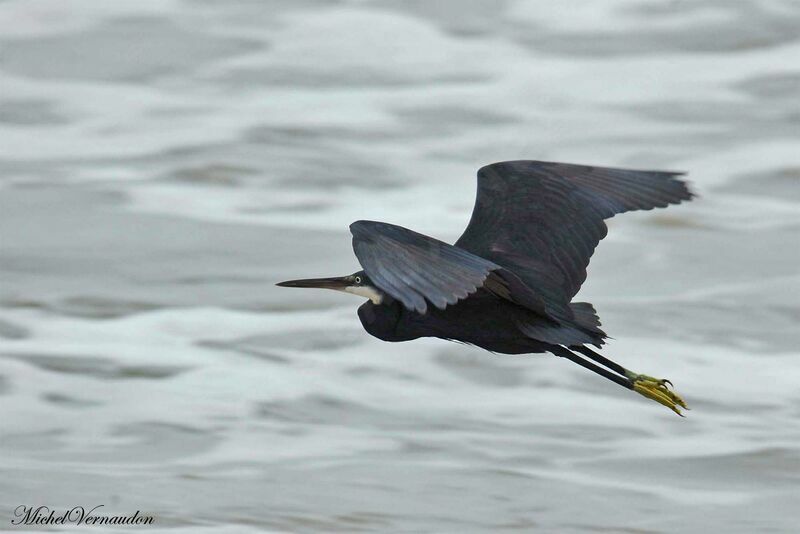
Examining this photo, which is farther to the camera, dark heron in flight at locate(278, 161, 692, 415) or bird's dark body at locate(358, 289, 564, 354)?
bird's dark body at locate(358, 289, 564, 354)

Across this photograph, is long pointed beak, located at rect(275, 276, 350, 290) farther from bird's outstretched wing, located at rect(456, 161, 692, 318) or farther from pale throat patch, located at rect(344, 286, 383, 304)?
bird's outstretched wing, located at rect(456, 161, 692, 318)

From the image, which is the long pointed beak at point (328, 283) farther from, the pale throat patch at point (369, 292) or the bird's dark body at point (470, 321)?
the bird's dark body at point (470, 321)

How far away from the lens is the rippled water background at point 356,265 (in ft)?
37.6

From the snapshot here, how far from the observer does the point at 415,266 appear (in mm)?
6793

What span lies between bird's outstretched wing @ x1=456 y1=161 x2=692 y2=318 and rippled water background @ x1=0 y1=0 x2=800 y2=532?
2.64 m

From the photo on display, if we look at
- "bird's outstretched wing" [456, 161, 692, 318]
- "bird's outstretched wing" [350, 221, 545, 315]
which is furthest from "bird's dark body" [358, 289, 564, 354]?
"bird's outstretched wing" [350, 221, 545, 315]

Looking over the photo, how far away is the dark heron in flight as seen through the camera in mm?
6824

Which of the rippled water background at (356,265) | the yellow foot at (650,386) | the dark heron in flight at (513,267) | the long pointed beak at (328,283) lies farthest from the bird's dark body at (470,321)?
the rippled water background at (356,265)

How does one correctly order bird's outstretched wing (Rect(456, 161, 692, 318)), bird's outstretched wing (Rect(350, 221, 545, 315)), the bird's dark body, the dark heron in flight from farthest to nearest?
bird's outstretched wing (Rect(456, 161, 692, 318)) → the bird's dark body → the dark heron in flight → bird's outstretched wing (Rect(350, 221, 545, 315))

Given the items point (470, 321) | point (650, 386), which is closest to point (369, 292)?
point (470, 321)

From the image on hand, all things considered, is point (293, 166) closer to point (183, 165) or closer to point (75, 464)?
point (183, 165)

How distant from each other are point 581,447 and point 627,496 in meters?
1.11

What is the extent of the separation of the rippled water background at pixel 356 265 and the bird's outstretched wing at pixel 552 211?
2.64 meters

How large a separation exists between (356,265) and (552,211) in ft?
23.0
